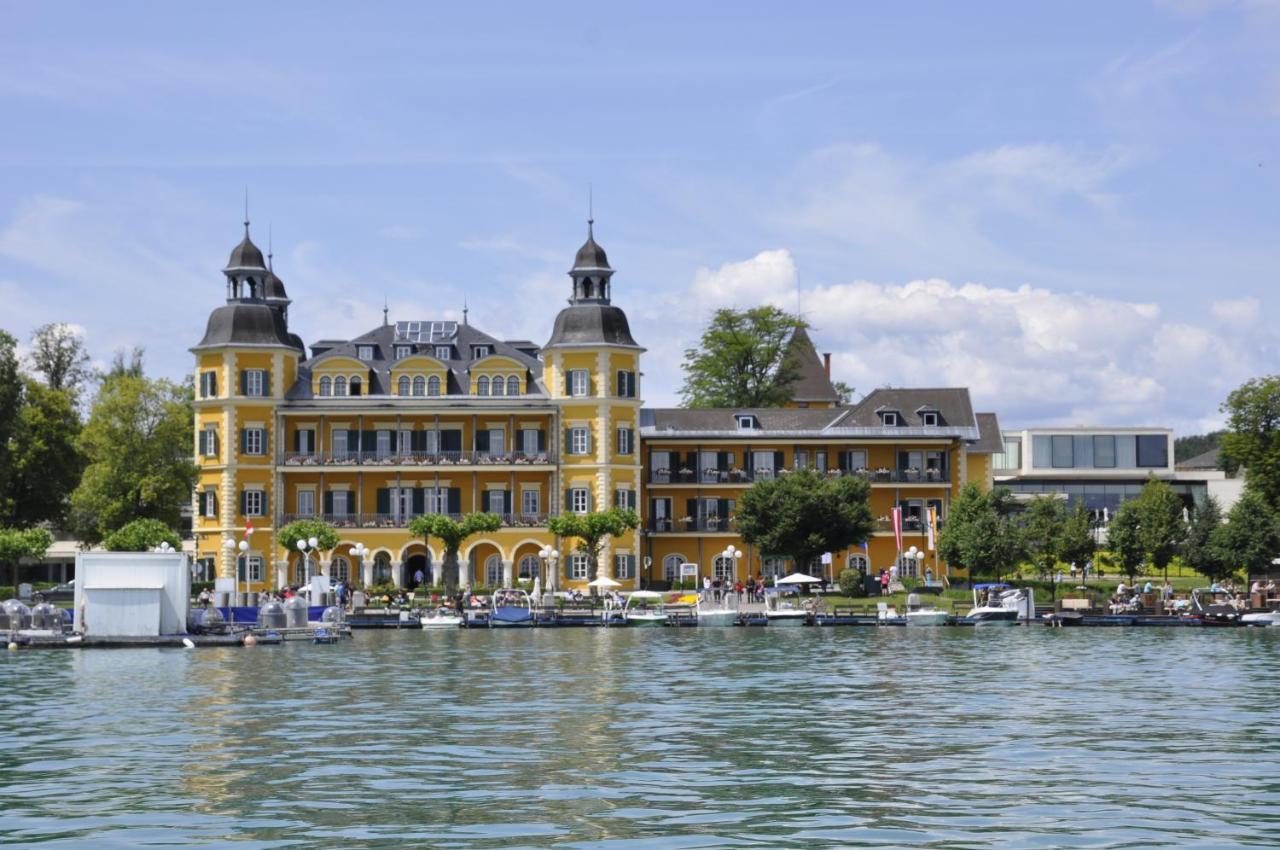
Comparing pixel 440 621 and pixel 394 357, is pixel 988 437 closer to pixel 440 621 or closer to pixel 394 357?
pixel 394 357

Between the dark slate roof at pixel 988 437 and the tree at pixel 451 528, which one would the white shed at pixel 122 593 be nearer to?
the tree at pixel 451 528

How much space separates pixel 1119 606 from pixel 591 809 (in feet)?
175

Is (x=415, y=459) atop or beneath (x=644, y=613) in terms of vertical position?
atop

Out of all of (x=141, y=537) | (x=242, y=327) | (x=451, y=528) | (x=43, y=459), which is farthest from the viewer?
(x=43, y=459)

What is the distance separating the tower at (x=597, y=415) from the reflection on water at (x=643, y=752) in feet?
121

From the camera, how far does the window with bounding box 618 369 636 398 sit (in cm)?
9050

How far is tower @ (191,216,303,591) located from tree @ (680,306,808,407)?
29.9 meters

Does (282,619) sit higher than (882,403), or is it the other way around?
(882,403)

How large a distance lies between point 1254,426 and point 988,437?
15.2 m

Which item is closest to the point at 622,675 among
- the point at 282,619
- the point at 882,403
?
the point at 282,619

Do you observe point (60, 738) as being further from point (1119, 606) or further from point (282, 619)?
point (1119, 606)

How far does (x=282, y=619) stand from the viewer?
207 ft

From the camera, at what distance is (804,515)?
8788cm

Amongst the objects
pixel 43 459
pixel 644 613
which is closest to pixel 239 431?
pixel 43 459
